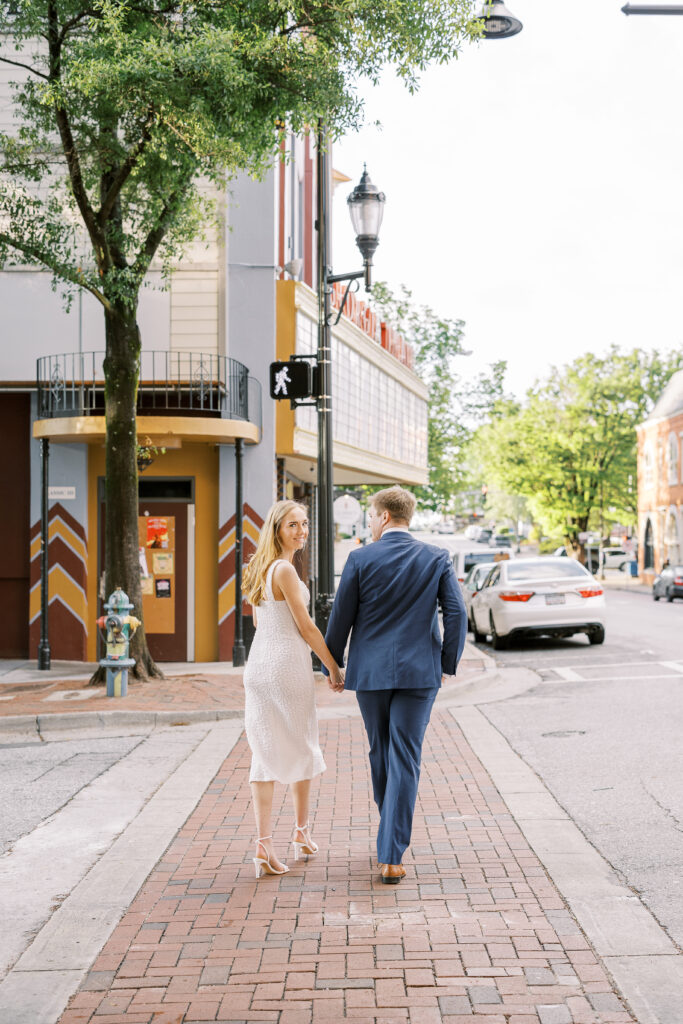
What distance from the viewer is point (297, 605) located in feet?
16.7

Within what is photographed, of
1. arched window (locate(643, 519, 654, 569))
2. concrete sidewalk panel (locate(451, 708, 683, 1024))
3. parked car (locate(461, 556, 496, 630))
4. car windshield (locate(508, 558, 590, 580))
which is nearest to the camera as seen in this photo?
concrete sidewalk panel (locate(451, 708, 683, 1024))

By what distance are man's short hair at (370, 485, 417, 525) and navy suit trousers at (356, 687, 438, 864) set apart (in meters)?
0.81

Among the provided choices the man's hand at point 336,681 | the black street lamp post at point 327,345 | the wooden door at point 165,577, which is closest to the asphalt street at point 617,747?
the man's hand at point 336,681

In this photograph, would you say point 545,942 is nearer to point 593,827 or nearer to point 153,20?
point 593,827

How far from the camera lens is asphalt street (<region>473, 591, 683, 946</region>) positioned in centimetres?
544

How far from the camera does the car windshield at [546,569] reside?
56.8ft

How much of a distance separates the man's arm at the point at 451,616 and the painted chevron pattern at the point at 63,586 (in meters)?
11.1

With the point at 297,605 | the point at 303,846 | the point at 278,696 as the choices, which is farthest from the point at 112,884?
the point at 297,605

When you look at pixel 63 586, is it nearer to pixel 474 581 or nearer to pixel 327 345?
pixel 327 345

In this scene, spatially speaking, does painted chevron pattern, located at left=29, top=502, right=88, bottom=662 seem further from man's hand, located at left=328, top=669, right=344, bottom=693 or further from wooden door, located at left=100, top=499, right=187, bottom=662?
man's hand, located at left=328, top=669, right=344, bottom=693

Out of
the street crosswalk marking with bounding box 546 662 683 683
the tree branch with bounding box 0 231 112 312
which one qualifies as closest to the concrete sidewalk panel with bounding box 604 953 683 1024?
the street crosswalk marking with bounding box 546 662 683 683

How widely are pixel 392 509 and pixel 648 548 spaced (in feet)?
170

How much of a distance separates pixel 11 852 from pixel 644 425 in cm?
5264

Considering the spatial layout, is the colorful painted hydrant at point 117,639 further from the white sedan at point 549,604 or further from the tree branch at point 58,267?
the white sedan at point 549,604
